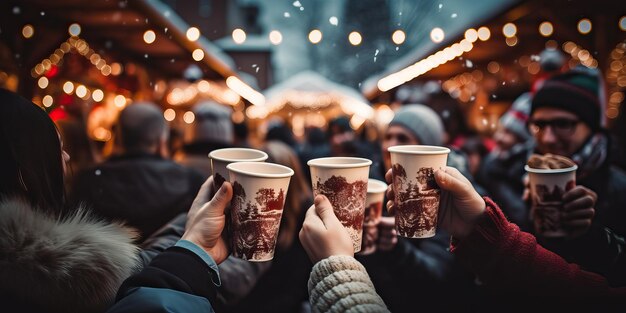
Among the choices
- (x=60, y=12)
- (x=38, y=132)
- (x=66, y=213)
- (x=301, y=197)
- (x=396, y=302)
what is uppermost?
(x=60, y=12)

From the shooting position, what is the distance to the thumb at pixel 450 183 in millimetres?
1181

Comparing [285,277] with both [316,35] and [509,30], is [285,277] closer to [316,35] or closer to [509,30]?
[316,35]

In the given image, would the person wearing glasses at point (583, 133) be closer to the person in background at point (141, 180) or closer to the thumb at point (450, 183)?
the thumb at point (450, 183)

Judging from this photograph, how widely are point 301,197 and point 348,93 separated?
17.4 ft

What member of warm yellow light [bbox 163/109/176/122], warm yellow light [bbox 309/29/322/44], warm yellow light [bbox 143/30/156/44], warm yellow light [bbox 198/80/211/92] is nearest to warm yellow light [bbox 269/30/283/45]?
warm yellow light [bbox 309/29/322/44]

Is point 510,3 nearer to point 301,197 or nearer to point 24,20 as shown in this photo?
point 301,197

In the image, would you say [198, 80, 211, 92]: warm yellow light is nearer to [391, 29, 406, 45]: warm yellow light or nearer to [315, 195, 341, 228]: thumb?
[391, 29, 406, 45]: warm yellow light

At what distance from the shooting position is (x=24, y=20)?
82.3 inches

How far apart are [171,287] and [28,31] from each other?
1759mm

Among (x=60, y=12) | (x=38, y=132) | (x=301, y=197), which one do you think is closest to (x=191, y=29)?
(x=60, y=12)

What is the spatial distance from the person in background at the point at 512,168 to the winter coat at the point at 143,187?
1639 millimetres

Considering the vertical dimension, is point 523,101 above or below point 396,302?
above

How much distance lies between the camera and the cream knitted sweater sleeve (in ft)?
3.21

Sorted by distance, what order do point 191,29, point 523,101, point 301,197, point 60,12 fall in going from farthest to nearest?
point 191,29 < point 523,101 < point 60,12 < point 301,197
